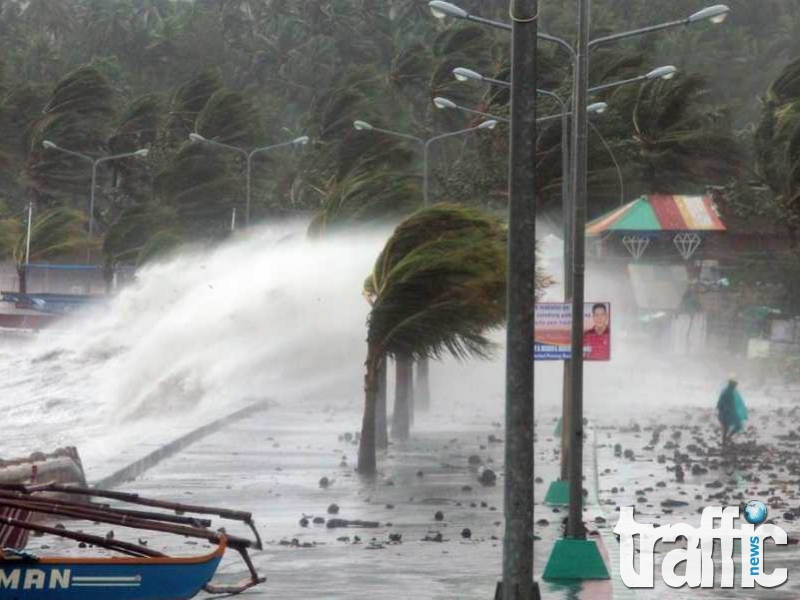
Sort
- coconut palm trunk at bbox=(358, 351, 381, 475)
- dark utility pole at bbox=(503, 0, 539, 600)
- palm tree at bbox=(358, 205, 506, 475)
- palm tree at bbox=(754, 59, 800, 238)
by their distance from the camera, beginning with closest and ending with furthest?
dark utility pole at bbox=(503, 0, 539, 600) → palm tree at bbox=(358, 205, 506, 475) → coconut palm trunk at bbox=(358, 351, 381, 475) → palm tree at bbox=(754, 59, 800, 238)

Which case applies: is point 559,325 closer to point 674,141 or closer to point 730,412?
point 730,412

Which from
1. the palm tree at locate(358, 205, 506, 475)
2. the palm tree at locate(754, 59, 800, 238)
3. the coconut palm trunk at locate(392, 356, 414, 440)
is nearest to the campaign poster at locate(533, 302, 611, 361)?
the palm tree at locate(358, 205, 506, 475)

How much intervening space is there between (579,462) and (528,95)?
6.28 m

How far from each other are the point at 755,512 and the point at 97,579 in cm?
1073

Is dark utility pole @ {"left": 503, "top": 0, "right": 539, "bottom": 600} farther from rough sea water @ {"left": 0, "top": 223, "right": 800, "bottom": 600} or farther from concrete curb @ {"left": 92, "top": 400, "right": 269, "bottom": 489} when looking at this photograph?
concrete curb @ {"left": 92, "top": 400, "right": 269, "bottom": 489}

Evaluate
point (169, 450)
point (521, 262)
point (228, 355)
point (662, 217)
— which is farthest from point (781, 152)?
point (521, 262)

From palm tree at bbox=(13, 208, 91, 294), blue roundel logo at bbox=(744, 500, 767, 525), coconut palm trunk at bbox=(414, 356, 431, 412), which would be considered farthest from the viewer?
palm tree at bbox=(13, 208, 91, 294)

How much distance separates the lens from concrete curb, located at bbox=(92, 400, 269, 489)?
25.0 meters

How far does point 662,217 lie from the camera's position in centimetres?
7425

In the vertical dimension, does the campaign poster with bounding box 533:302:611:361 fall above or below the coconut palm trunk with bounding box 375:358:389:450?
above

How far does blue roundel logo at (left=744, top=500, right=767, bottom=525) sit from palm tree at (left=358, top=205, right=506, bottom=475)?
5543 mm

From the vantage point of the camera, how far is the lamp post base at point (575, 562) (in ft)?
54.8

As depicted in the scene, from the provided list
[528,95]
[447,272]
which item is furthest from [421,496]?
[528,95]

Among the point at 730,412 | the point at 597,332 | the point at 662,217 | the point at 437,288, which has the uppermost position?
the point at 662,217
